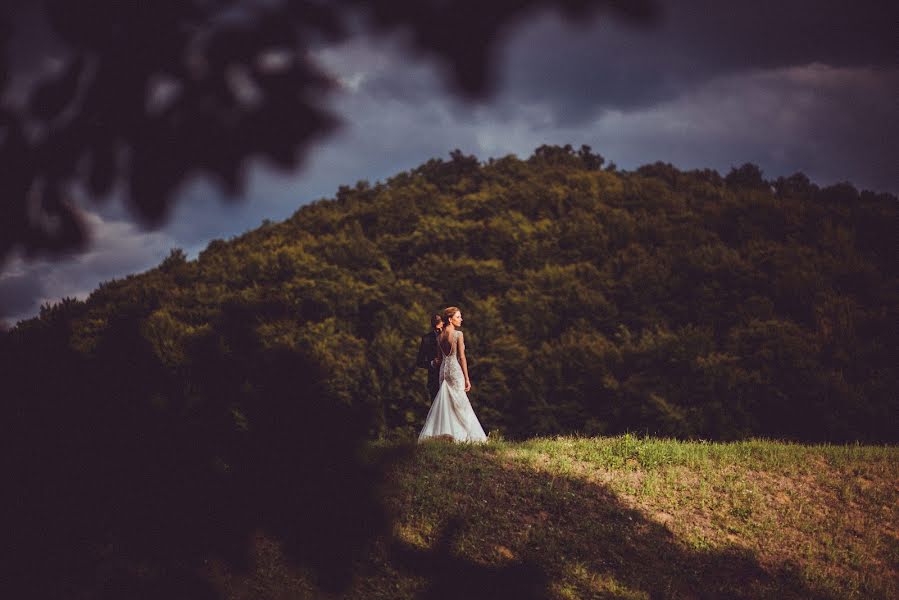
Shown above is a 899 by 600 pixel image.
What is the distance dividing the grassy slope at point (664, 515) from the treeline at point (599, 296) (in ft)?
14.2

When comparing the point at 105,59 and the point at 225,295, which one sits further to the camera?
the point at 225,295

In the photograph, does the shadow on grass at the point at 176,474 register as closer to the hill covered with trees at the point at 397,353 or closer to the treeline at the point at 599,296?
the hill covered with trees at the point at 397,353

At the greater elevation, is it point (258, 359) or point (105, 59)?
point (105, 59)

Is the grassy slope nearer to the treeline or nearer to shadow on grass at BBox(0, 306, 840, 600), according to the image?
shadow on grass at BBox(0, 306, 840, 600)

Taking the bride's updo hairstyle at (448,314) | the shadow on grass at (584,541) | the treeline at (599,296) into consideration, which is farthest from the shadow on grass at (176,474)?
the bride's updo hairstyle at (448,314)

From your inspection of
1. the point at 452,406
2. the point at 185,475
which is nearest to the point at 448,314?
the point at 452,406

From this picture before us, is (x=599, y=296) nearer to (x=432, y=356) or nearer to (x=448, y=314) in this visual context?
(x=432, y=356)

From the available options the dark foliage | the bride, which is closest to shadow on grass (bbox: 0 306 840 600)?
the dark foliage

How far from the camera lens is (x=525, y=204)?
79.2 feet

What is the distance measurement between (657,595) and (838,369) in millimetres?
11795

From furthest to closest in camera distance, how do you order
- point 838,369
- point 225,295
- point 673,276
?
point 225,295 → point 673,276 → point 838,369

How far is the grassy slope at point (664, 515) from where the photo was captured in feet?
21.2

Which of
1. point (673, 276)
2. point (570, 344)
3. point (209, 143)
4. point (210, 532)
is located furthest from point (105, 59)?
point (673, 276)

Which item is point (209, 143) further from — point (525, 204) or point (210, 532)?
→ point (525, 204)
